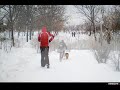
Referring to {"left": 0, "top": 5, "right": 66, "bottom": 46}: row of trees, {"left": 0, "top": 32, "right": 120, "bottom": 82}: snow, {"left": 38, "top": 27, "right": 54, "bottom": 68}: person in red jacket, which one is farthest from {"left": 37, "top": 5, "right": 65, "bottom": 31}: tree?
{"left": 0, "top": 32, "right": 120, "bottom": 82}: snow

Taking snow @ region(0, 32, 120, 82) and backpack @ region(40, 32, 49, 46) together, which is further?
backpack @ region(40, 32, 49, 46)

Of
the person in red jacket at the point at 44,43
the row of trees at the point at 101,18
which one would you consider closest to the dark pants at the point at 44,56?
the person in red jacket at the point at 44,43

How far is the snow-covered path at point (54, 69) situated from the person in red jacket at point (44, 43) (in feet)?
0.23

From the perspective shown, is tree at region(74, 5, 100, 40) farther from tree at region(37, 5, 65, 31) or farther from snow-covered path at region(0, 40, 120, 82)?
snow-covered path at region(0, 40, 120, 82)

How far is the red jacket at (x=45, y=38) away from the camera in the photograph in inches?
185

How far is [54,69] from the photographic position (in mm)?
4684

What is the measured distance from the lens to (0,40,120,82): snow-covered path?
460 cm

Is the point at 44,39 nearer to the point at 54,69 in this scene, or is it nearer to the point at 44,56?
the point at 44,56

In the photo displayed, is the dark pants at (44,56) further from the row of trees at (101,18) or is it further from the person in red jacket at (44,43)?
the row of trees at (101,18)

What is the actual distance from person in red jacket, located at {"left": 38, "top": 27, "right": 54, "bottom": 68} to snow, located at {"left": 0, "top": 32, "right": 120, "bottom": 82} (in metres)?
0.07

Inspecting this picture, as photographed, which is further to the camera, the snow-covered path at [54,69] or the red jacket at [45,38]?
the red jacket at [45,38]

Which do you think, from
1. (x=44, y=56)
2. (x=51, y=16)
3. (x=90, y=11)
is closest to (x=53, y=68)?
(x=44, y=56)

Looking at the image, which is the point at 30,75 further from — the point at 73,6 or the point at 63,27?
the point at 73,6
